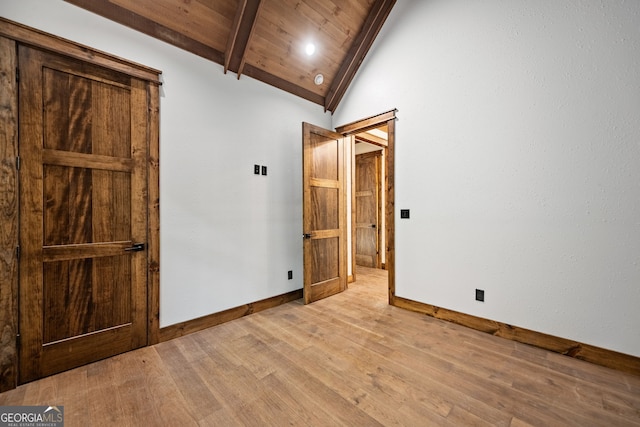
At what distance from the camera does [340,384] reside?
Result: 171 centimetres

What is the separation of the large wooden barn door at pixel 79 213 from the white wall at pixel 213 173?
21 centimetres

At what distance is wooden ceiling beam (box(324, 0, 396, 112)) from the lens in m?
3.13

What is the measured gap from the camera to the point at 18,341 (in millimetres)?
1736

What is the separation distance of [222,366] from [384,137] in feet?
14.4

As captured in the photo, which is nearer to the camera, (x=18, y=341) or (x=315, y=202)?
(x=18, y=341)

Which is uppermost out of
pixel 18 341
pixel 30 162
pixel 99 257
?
pixel 30 162

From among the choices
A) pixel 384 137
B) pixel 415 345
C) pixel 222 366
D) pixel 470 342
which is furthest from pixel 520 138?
pixel 222 366

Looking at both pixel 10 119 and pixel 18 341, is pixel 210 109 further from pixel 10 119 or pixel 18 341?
pixel 18 341

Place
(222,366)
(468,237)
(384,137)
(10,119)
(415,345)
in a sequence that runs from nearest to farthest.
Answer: (10,119)
(222,366)
(415,345)
(468,237)
(384,137)

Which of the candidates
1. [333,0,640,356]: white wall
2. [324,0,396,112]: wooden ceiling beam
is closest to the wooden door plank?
[324,0,396,112]: wooden ceiling beam

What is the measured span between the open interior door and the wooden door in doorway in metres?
1.65

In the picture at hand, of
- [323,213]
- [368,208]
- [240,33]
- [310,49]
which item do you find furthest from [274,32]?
[368,208]

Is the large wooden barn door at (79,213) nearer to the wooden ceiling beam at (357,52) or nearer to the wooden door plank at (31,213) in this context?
the wooden door plank at (31,213)

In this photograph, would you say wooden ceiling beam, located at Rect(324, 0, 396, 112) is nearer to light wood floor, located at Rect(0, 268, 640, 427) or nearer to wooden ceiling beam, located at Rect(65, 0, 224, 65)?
wooden ceiling beam, located at Rect(65, 0, 224, 65)
